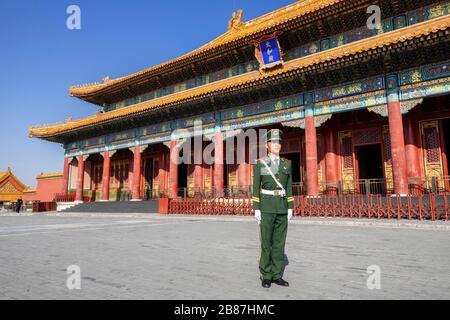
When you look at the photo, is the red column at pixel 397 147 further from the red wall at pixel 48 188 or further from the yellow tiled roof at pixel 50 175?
the yellow tiled roof at pixel 50 175

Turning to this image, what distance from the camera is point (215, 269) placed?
3.14m

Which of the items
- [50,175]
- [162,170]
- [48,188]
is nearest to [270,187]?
[162,170]

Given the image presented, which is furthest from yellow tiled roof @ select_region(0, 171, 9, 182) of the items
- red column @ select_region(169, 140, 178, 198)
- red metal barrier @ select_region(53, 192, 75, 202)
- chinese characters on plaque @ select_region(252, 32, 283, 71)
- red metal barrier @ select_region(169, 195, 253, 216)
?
chinese characters on plaque @ select_region(252, 32, 283, 71)

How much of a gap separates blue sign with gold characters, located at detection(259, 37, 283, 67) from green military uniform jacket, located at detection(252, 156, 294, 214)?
1121 cm

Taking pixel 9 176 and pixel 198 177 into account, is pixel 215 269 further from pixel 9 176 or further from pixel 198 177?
pixel 9 176

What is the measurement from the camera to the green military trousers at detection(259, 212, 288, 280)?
2.66 m

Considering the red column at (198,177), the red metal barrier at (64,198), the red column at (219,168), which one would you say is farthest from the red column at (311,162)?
the red metal barrier at (64,198)

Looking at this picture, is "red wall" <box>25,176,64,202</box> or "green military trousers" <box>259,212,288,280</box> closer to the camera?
"green military trousers" <box>259,212,288,280</box>

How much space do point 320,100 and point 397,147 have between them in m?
3.13

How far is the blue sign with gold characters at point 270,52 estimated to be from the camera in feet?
43.8

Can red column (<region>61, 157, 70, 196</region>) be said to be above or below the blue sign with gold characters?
below

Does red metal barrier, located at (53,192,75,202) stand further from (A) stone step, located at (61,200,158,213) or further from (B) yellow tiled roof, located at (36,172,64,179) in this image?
(B) yellow tiled roof, located at (36,172,64,179)

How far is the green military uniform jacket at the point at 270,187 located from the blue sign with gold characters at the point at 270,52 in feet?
36.8

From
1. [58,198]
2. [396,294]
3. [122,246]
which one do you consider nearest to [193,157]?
[58,198]
